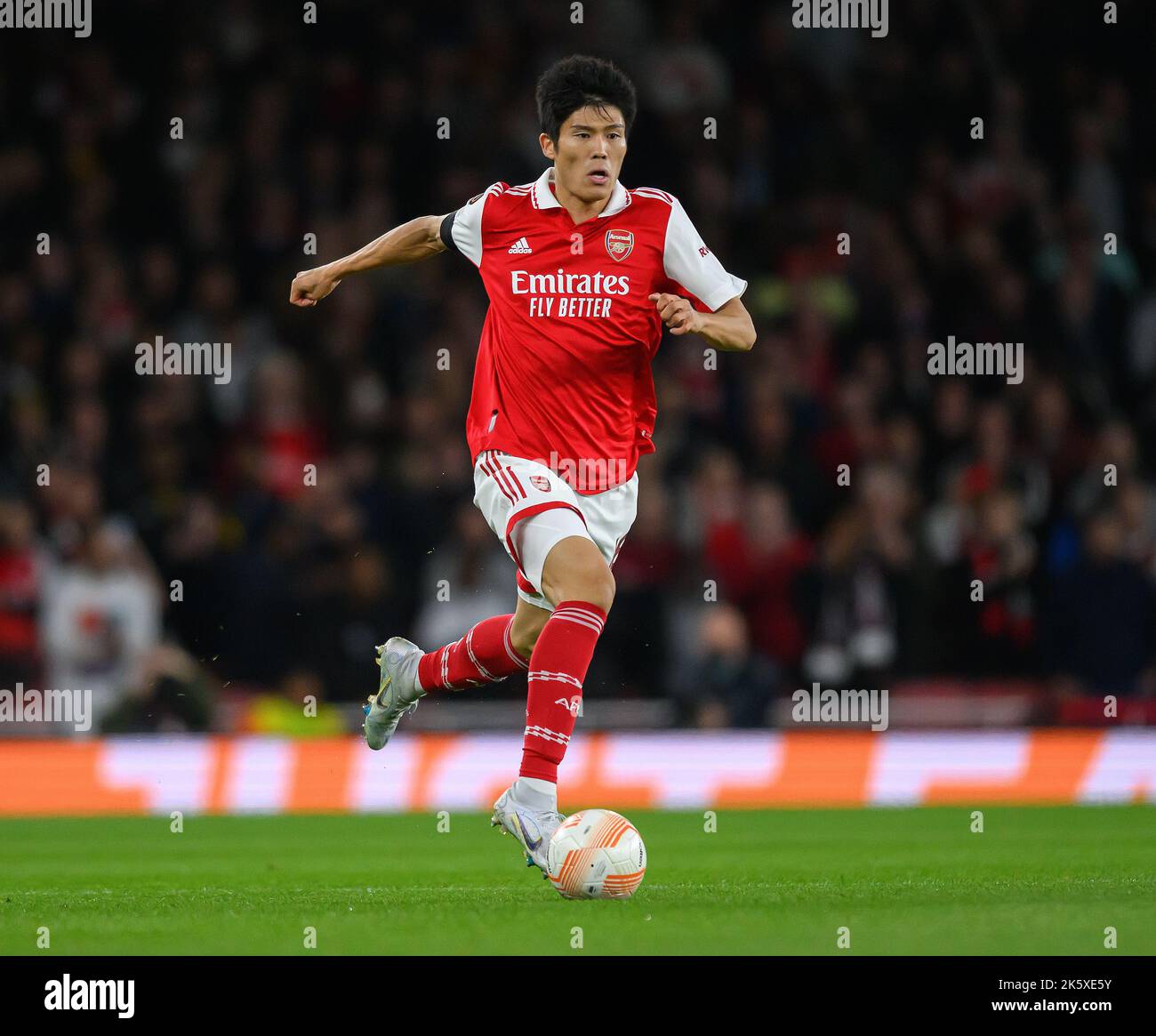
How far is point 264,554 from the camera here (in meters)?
12.4

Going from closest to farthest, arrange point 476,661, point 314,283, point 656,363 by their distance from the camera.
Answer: point 314,283, point 476,661, point 656,363

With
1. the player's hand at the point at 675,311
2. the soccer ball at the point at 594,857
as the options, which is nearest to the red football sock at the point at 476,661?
the soccer ball at the point at 594,857

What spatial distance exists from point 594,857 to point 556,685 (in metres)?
0.57

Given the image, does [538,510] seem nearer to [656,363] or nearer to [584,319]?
[584,319]

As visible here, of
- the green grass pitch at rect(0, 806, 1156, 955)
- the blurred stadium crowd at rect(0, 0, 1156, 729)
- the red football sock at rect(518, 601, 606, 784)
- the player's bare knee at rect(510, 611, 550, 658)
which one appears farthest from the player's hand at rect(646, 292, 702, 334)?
the blurred stadium crowd at rect(0, 0, 1156, 729)

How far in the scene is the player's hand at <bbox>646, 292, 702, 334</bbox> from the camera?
6.14 meters

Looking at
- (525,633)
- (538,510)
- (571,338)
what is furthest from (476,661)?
(571,338)

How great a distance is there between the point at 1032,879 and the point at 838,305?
8252 mm

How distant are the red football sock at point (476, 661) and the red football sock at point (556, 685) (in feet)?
3.26

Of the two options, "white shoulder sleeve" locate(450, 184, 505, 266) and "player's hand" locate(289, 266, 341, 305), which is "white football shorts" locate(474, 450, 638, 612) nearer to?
"white shoulder sleeve" locate(450, 184, 505, 266)

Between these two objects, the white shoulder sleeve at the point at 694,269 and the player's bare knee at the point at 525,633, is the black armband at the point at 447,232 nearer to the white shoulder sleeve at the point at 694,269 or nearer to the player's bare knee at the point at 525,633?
the white shoulder sleeve at the point at 694,269

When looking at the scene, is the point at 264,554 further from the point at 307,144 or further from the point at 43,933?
the point at 43,933

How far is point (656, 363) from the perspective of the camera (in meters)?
14.0

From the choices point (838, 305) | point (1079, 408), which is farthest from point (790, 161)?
point (1079, 408)
